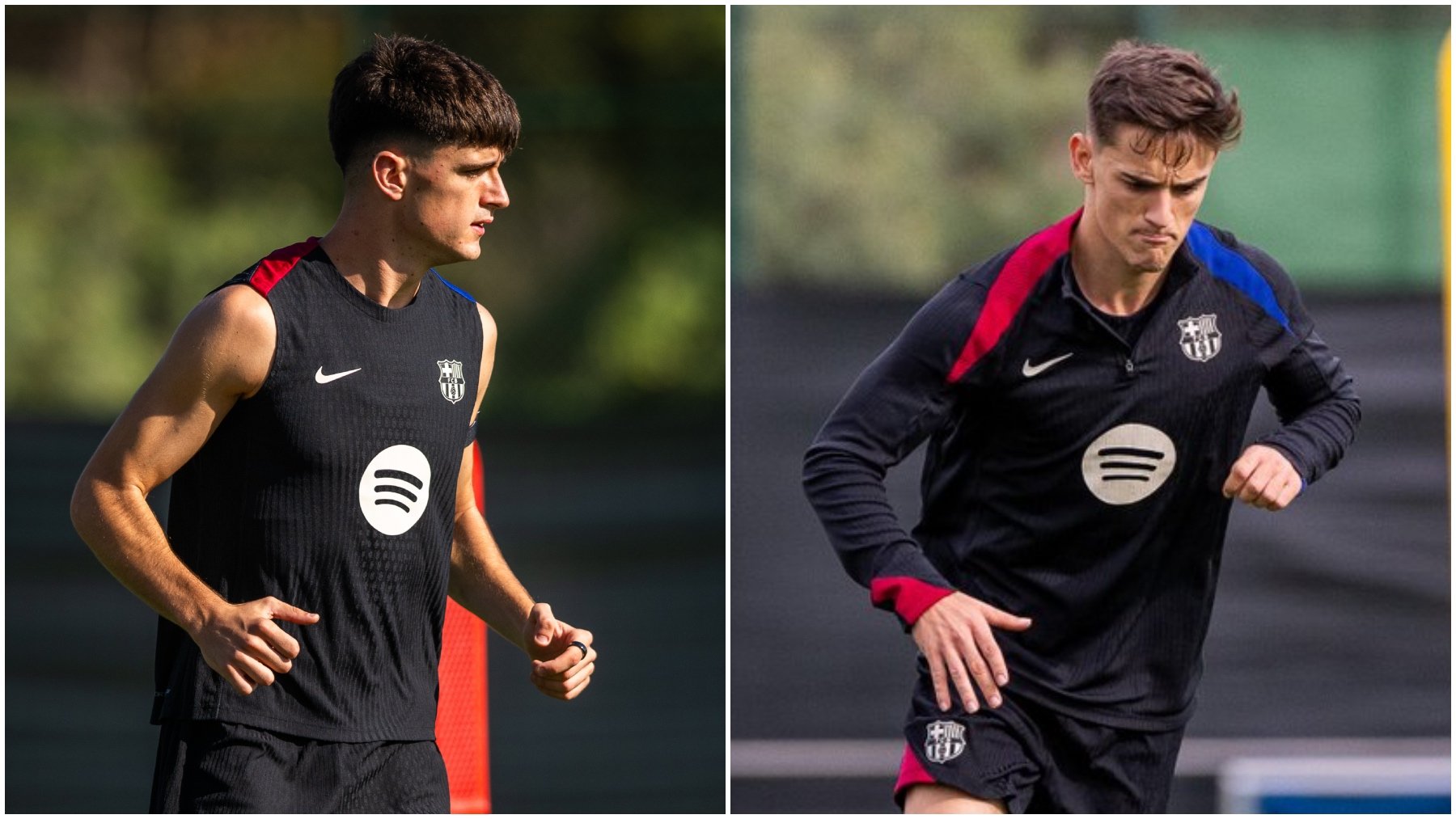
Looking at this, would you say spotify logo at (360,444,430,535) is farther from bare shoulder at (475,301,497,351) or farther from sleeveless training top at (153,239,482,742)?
bare shoulder at (475,301,497,351)

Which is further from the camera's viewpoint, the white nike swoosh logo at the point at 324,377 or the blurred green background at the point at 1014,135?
the blurred green background at the point at 1014,135

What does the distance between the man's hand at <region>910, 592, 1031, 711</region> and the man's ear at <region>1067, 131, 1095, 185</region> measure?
99 centimetres

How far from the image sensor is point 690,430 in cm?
693

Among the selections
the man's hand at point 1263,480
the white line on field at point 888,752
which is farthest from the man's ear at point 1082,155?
the white line on field at point 888,752

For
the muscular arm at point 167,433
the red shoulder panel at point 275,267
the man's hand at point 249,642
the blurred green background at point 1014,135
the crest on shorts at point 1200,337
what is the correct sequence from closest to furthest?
the man's hand at point 249,642 < the muscular arm at point 167,433 < the red shoulder panel at point 275,267 < the crest on shorts at point 1200,337 < the blurred green background at point 1014,135

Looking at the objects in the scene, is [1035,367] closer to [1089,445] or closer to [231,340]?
[1089,445]

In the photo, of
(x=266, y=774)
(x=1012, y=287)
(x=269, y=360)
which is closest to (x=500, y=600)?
(x=266, y=774)

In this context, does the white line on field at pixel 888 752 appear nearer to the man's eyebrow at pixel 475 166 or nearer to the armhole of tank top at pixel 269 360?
the man's eyebrow at pixel 475 166

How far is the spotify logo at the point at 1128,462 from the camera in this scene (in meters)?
3.83

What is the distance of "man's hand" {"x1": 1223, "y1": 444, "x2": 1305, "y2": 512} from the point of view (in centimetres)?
357

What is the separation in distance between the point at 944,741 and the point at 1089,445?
70 centimetres

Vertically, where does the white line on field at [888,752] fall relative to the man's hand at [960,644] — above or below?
below

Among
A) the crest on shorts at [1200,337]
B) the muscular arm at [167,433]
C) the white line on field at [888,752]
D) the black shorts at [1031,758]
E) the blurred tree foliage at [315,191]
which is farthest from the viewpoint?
the blurred tree foliage at [315,191]

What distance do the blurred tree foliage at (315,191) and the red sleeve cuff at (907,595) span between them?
4046mm
